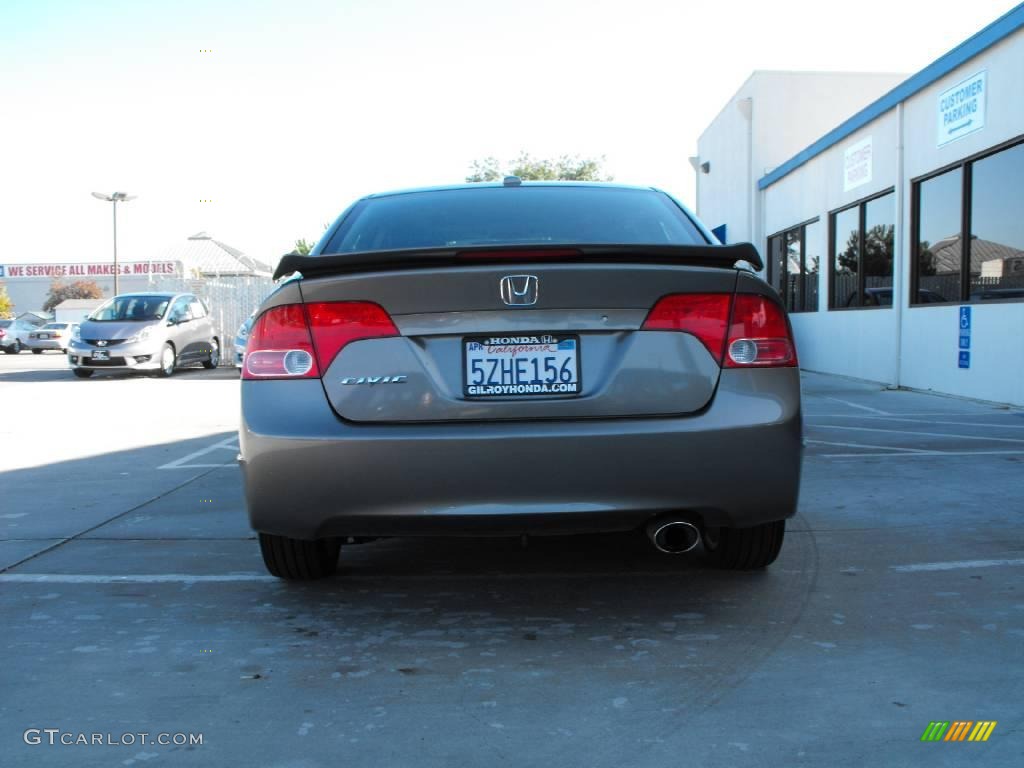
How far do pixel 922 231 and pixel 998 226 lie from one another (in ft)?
8.05

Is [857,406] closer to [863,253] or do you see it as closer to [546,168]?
[863,253]

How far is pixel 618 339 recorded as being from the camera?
124 inches

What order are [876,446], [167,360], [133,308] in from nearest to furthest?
[876,446]
[167,360]
[133,308]

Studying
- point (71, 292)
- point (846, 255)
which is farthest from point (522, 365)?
point (71, 292)

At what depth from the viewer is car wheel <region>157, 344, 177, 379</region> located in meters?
18.4

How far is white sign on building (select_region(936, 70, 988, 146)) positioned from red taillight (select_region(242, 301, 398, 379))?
10.4 m

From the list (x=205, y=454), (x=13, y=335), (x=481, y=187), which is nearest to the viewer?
(x=481, y=187)

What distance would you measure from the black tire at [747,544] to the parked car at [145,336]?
15620 mm

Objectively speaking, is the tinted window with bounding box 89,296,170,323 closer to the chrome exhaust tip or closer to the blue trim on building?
the blue trim on building

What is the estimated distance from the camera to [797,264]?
21.0 metres

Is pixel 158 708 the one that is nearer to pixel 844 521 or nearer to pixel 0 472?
pixel 844 521

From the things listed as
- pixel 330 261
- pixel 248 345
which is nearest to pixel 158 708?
pixel 248 345

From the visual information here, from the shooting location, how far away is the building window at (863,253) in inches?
595

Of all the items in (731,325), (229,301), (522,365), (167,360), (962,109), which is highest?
(962,109)
